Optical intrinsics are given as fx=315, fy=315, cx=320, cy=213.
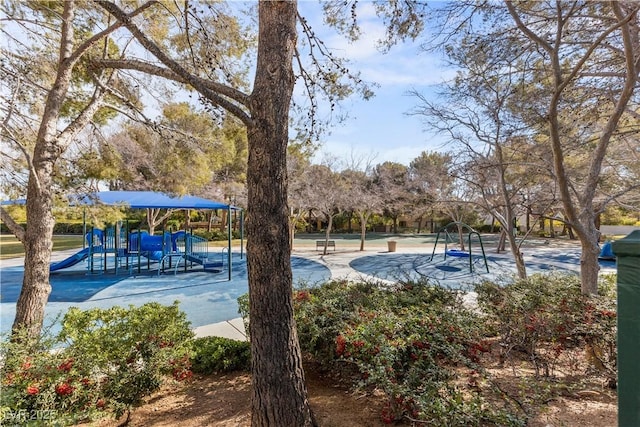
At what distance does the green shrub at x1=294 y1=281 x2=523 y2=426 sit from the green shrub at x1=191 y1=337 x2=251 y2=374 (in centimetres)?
93

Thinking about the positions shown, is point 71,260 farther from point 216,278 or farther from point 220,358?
point 220,358

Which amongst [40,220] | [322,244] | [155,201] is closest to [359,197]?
[322,244]

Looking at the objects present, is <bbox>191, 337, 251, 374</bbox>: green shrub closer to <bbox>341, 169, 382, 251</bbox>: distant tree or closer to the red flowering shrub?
the red flowering shrub

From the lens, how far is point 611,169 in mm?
9719

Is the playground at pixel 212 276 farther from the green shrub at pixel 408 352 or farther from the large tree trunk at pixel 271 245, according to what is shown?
the large tree trunk at pixel 271 245

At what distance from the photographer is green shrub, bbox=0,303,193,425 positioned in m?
2.29

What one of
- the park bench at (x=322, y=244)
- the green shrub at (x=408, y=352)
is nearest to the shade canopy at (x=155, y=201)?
the green shrub at (x=408, y=352)

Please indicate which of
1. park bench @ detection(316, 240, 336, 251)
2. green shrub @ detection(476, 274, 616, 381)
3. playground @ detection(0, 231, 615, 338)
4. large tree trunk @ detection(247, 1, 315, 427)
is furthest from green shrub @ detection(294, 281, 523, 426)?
park bench @ detection(316, 240, 336, 251)

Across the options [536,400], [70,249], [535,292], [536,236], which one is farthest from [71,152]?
[536,236]

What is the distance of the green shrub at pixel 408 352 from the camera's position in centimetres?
219

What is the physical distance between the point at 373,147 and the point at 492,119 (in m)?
13.9

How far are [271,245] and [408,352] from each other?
1656 millimetres

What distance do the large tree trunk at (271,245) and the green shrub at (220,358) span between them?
1.61 m

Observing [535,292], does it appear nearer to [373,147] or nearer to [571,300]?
[571,300]
